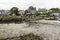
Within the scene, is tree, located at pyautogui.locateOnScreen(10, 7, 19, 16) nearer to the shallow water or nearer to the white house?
the white house

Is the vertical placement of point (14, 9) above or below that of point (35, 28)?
above

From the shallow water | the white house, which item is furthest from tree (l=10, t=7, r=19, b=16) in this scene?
the shallow water

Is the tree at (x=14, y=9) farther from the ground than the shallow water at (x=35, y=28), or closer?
farther from the ground

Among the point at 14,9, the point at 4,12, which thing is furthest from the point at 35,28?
the point at 4,12

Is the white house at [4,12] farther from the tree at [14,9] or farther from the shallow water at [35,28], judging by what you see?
the shallow water at [35,28]

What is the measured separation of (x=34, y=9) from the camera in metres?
3.61

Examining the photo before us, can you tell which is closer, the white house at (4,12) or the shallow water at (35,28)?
the shallow water at (35,28)

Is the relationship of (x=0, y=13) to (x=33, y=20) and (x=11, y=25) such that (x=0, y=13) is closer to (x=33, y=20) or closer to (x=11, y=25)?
(x=11, y=25)

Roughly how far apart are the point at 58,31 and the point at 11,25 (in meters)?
1.18

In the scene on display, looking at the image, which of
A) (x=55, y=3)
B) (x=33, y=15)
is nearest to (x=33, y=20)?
(x=33, y=15)

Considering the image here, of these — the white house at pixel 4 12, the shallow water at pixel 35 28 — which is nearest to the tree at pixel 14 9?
the white house at pixel 4 12

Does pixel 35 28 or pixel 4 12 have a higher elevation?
pixel 4 12

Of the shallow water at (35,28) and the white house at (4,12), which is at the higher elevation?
the white house at (4,12)

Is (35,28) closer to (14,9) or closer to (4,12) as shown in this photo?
(14,9)
